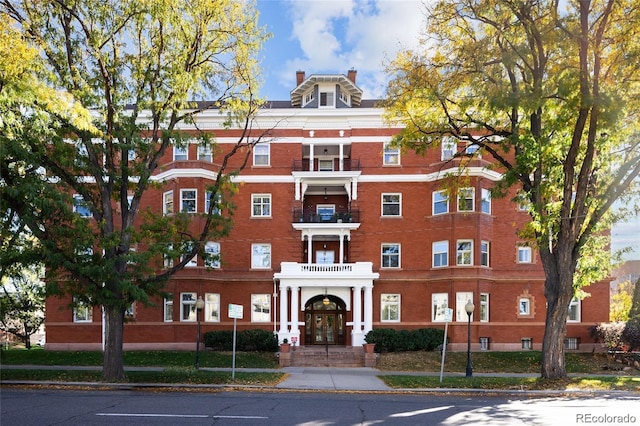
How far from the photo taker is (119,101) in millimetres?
17734

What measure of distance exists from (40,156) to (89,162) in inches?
65.8

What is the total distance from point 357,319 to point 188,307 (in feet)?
32.0

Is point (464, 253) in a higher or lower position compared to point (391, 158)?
lower

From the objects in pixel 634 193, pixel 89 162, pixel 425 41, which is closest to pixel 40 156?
pixel 89 162

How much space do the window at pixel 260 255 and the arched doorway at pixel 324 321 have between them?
360 cm

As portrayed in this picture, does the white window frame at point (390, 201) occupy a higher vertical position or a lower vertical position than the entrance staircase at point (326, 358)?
higher

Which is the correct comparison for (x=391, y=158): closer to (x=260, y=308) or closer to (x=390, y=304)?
(x=390, y=304)

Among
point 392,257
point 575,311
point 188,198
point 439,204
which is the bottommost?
point 575,311

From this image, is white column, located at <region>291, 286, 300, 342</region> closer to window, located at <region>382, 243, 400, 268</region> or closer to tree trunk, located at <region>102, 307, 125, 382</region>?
window, located at <region>382, 243, 400, 268</region>

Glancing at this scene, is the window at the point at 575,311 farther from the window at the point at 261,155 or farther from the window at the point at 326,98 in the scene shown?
the window at the point at 261,155

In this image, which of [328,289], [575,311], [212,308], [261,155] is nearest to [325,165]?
[261,155]

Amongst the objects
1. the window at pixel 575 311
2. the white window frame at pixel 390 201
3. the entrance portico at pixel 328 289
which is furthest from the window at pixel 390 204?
the window at pixel 575 311

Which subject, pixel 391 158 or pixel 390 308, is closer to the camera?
pixel 390 308

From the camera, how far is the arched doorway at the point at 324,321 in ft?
105
